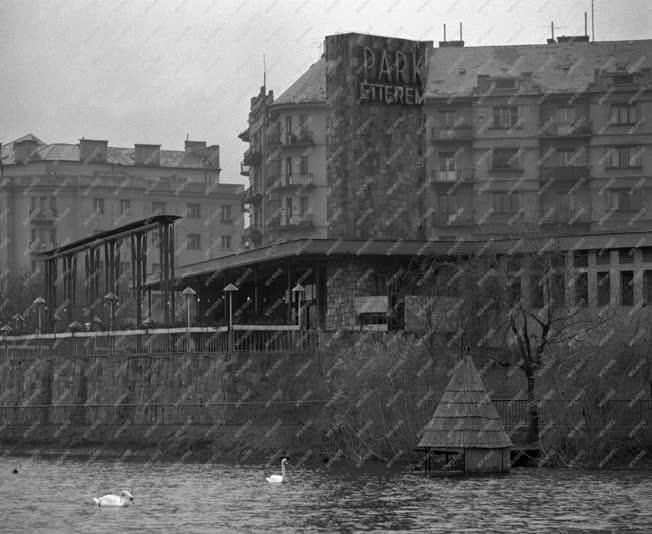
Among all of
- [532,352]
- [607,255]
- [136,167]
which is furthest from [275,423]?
[136,167]

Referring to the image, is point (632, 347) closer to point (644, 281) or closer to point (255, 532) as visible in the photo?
point (644, 281)

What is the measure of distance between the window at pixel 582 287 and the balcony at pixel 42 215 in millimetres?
78515

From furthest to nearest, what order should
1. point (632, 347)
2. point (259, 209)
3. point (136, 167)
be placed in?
point (136, 167) < point (259, 209) < point (632, 347)

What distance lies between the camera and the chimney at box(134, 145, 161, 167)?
15912cm

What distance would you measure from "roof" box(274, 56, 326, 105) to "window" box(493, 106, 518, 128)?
12.0 metres

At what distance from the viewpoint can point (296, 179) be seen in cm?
12325

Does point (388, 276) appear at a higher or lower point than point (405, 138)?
lower

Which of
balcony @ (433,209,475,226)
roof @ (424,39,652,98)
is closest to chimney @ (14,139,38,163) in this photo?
roof @ (424,39,652,98)

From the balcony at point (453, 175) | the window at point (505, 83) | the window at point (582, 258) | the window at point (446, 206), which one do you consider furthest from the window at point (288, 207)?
the window at point (582, 258)

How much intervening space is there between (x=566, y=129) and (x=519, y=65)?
645cm

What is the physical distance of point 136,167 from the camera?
517 ft

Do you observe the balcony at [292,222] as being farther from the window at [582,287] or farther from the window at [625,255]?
the window at [625,255]

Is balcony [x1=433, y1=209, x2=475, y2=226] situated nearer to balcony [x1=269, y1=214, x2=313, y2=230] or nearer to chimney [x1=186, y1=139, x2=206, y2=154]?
balcony [x1=269, y1=214, x2=313, y2=230]

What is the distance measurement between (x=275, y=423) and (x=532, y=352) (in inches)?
419
